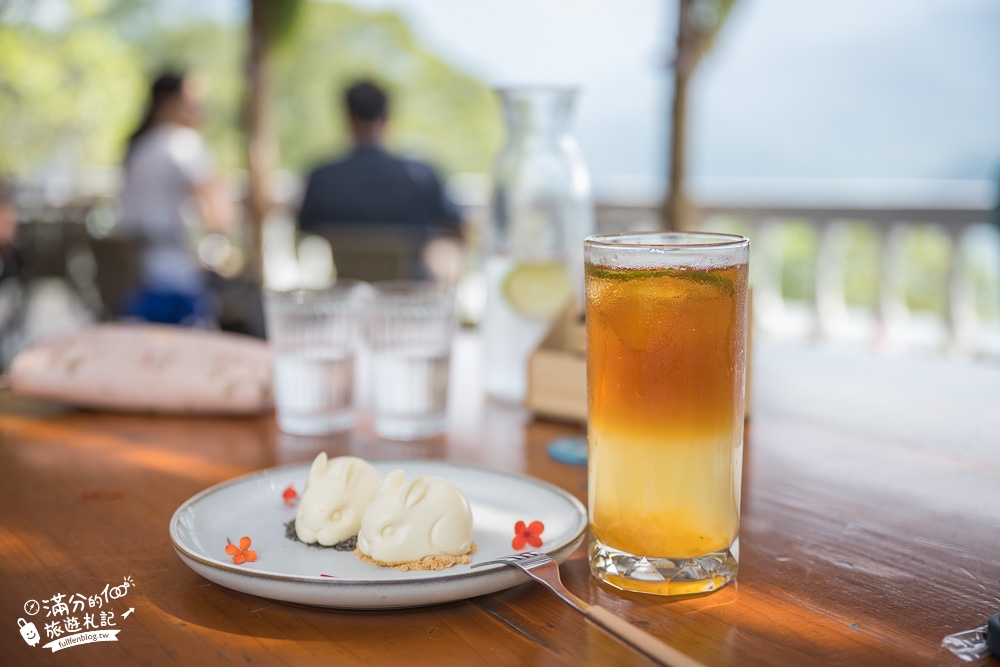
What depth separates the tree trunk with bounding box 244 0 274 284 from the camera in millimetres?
6070

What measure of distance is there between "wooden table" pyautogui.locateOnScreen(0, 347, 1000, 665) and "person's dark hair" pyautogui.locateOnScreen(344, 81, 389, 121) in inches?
117

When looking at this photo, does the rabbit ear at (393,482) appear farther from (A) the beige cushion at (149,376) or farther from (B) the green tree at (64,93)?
(B) the green tree at (64,93)

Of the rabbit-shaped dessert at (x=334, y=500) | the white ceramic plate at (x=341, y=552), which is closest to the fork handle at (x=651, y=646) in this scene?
→ the white ceramic plate at (x=341, y=552)

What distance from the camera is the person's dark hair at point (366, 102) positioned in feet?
13.4

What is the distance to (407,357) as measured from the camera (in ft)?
3.57

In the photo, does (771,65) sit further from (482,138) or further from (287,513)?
(287,513)

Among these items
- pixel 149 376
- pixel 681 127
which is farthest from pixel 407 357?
pixel 681 127

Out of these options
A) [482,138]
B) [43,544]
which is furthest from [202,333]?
[482,138]

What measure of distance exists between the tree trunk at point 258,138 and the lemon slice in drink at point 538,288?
16.6ft

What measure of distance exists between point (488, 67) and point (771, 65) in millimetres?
6786

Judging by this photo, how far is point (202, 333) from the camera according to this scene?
1.31 meters

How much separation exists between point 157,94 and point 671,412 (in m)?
4.14

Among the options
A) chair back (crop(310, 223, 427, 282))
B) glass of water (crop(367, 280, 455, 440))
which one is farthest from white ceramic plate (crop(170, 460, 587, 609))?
chair back (crop(310, 223, 427, 282))

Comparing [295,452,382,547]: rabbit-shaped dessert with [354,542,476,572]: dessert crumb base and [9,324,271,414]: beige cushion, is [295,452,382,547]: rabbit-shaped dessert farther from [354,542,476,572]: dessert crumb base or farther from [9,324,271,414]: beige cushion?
[9,324,271,414]: beige cushion
